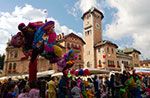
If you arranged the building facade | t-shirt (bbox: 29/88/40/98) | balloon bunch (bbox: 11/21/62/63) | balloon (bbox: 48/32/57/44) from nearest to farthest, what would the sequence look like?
1. t-shirt (bbox: 29/88/40/98)
2. balloon bunch (bbox: 11/21/62/63)
3. balloon (bbox: 48/32/57/44)
4. the building facade

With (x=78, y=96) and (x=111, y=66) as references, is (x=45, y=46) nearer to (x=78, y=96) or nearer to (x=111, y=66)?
(x=78, y=96)

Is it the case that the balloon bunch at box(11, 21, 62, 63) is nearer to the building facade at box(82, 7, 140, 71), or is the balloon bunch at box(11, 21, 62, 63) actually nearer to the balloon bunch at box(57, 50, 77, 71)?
the balloon bunch at box(57, 50, 77, 71)

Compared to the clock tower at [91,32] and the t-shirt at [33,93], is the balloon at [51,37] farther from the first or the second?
the clock tower at [91,32]

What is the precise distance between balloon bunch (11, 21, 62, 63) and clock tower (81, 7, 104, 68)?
29380 mm

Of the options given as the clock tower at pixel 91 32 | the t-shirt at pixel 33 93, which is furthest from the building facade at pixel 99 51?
the t-shirt at pixel 33 93

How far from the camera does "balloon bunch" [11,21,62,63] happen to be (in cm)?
587

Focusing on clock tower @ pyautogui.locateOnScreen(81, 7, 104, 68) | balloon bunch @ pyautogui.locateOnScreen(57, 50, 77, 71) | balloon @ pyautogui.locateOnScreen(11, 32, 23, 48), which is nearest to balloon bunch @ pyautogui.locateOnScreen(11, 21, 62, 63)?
balloon @ pyautogui.locateOnScreen(11, 32, 23, 48)

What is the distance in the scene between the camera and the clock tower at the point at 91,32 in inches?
1419

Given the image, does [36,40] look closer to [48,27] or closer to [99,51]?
[48,27]

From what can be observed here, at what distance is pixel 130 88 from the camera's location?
20.5 feet

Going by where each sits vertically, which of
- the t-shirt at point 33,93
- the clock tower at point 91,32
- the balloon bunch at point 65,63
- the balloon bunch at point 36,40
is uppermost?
the clock tower at point 91,32

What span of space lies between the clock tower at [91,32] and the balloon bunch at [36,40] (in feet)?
96.4

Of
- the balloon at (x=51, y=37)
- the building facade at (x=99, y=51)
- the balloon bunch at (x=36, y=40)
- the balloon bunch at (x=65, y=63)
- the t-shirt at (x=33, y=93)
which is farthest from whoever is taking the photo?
the building facade at (x=99, y=51)

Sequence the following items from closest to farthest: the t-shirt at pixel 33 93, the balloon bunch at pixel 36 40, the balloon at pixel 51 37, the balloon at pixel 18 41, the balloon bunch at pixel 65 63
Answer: the t-shirt at pixel 33 93 → the balloon bunch at pixel 36 40 → the balloon at pixel 18 41 → the balloon at pixel 51 37 → the balloon bunch at pixel 65 63
